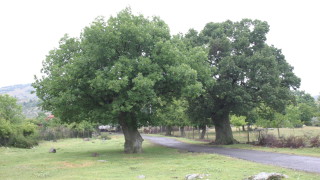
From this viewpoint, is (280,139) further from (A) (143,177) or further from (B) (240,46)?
(A) (143,177)

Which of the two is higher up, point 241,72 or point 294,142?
point 241,72

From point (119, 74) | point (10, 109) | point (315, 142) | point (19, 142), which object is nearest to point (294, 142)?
point (315, 142)

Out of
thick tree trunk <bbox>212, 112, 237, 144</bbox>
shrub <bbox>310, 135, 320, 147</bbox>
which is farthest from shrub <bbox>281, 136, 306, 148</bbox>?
thick tree trunk <bbox>212, 112, 237, 144</bbox>

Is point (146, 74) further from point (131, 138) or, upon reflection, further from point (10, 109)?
point (10, 109)

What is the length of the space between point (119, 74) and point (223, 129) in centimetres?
1854

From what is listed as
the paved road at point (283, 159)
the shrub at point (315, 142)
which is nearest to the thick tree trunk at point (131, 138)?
the paved road at point (283, 159)

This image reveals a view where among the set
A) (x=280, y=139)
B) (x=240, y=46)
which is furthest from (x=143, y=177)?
(x=240, y=46)

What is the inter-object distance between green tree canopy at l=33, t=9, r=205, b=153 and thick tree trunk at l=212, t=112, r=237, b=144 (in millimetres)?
12050

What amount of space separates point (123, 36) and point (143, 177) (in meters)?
13.6

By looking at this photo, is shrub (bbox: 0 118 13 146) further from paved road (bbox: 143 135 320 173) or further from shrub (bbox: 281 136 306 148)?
shrub (bbox: 281 136 306 148)

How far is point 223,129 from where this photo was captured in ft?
120

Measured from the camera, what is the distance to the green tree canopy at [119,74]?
23188mm

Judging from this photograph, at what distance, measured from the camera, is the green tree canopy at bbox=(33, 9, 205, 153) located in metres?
23.2

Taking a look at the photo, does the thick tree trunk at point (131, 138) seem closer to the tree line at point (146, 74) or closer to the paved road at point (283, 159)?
the tree line at point (146, 74)
